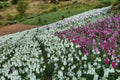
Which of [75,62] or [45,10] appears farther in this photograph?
[45,10]

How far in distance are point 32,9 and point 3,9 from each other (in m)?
5.92

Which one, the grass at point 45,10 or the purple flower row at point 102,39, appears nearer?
the purple flower row at point 102,39

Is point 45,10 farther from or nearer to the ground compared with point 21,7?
nearer to the ground

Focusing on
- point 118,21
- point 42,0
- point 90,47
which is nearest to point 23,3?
point 42,0

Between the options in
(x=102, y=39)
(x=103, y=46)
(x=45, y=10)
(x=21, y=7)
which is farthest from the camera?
(x=45, y=10)

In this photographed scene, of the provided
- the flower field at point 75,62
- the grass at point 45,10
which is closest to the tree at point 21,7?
the grass at point 45,10

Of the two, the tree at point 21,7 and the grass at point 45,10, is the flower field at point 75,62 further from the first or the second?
the tree at point 21,7

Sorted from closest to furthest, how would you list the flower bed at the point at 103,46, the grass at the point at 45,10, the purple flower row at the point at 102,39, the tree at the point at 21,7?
1. the flower bed at the point at 103,46
2. the purple flower row at the point at 102,39
3. the grass at the point at 45,10
4. the tree at the point at 21,7

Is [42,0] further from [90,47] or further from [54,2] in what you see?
[90,47]

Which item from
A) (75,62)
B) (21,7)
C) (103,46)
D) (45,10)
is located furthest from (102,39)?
(45,10)

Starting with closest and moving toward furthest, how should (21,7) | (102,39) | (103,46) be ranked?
1. (103,46)
2. (102,39)
3. (21,7)

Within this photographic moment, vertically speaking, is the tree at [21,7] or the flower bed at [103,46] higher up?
the flower bed at [103,46]

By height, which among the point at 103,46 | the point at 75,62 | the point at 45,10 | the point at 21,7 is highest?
the point at 103,46

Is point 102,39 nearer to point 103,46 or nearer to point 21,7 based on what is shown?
point 103,46
